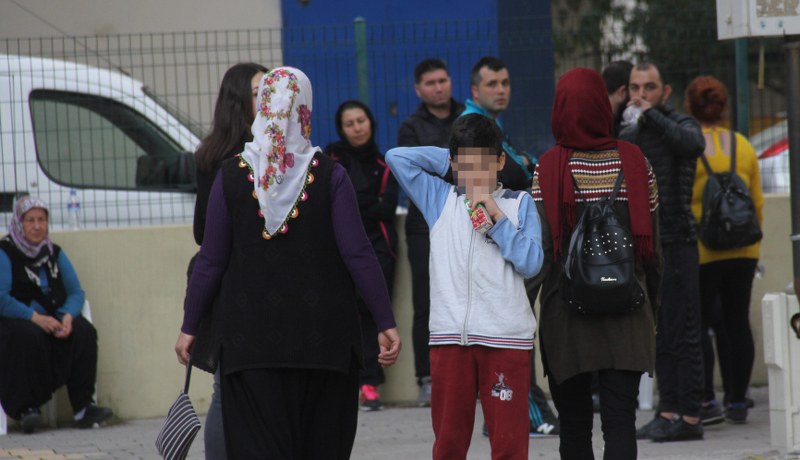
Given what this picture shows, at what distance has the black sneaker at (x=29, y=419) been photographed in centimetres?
805

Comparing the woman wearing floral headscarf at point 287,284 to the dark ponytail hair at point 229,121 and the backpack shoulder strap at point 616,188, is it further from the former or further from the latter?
the backpack shoulder strap at point 616,188

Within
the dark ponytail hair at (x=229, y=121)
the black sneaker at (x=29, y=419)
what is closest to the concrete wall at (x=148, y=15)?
the black sneaker at (x=29, y=419)

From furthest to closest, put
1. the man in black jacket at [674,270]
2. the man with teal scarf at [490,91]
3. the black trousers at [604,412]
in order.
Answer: the man with teal scarf at [490,91]
the man in black jacket at [674,270]
the black trousers at [604,412]

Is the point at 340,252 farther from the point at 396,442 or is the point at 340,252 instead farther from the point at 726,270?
the point at 726,270

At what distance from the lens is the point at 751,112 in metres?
9.30

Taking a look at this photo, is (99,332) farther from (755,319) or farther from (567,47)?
(755,319)

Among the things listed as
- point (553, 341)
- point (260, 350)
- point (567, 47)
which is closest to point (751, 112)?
point (567, 47)

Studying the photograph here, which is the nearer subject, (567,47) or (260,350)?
(260,350)

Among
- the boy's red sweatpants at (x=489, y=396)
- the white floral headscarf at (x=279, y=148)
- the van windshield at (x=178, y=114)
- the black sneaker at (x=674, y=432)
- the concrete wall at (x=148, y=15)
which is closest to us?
the white floral headscarf at (x=279, y=148)

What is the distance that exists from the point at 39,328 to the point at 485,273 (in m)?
4.20

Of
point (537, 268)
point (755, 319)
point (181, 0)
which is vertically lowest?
point (755, 319)

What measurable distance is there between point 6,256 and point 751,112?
523cm

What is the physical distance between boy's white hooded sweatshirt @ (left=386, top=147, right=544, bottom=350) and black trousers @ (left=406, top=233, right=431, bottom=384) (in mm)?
3418

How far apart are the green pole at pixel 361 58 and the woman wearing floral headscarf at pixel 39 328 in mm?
2309
